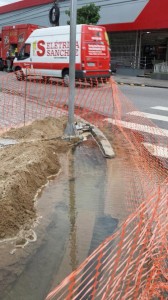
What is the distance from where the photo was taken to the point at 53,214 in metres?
4.08

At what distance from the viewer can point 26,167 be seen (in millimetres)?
4812

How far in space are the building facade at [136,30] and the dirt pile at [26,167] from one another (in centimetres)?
1904

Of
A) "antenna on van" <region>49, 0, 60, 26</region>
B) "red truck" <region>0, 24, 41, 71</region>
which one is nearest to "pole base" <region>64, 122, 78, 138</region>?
"red truck" <region>0, 24, 41, 71</region>

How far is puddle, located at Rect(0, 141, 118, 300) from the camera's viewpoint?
296 centimetres

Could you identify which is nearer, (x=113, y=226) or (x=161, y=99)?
(x=113, y=226)

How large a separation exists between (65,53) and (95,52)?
1325 millimetres

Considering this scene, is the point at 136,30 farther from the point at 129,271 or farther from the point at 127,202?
the point at 129,271

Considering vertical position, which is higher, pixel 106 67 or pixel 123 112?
pixel 106 67

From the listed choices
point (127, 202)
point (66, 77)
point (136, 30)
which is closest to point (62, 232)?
point (127, 202)

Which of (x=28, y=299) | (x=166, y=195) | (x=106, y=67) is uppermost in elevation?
(x=106, y=67)

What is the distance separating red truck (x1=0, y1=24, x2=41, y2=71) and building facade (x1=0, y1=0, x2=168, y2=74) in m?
7.16

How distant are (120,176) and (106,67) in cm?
1200

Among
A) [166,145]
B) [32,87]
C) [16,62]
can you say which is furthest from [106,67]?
[166,145]

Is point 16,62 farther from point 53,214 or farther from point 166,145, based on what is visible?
point 53,214
